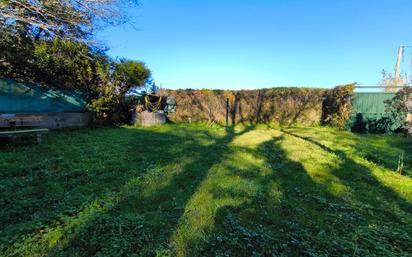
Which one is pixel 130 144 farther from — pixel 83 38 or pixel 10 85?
pixel 83 38

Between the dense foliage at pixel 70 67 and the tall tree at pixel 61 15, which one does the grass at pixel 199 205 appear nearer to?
the dense foliage at pixel 70 67

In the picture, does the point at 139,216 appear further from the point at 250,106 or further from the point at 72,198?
the point at 250,106

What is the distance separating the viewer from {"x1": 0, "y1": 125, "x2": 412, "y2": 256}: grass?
204 cm

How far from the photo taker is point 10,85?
7664 mm

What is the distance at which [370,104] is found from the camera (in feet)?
34.9

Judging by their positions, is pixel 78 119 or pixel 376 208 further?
pixel 78 119

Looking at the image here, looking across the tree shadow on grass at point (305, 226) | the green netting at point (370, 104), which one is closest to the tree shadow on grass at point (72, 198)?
the tree shadow on grass at point (305, 226)

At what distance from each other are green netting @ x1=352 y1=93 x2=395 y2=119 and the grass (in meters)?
6.36

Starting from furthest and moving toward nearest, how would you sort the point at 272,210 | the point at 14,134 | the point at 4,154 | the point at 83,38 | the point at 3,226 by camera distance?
the point at 83,38, the point at 14,134, the point at 4,154, the point at 272,210, the point at 3,226

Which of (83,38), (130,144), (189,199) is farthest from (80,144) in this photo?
(83,38)

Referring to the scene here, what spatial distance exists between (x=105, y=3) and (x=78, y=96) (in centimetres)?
391

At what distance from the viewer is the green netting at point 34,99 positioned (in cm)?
761

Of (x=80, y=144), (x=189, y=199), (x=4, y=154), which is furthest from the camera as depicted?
(x=80, y=144)

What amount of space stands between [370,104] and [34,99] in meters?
14.4
